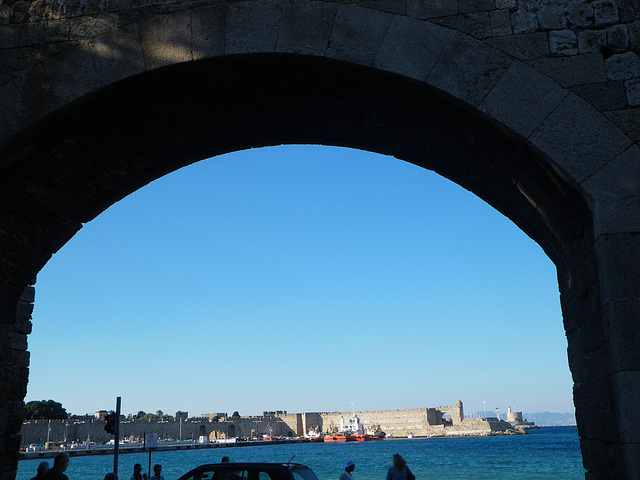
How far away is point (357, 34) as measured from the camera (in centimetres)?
449

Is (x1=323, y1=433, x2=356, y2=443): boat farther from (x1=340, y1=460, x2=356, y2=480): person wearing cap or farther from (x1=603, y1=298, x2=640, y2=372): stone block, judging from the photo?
(x1=603, y1=298, x2=640, y2=372): stone block

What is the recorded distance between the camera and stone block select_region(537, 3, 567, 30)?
4.37 meters

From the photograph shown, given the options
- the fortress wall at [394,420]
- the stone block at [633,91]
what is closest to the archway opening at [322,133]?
the stone block at [633,91]

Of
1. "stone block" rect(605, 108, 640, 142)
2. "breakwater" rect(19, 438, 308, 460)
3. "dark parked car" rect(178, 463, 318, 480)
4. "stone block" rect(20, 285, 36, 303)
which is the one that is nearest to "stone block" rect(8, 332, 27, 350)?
"stone block" rect(20, 285, 36, 303)

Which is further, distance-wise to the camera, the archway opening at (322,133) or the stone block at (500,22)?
the archway opening at (322,133)

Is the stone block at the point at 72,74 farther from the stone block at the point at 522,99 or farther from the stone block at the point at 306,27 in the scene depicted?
the stone block at the point at 522,99

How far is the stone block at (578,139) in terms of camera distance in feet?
13.2

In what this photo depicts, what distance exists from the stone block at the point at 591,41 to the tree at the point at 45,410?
102m

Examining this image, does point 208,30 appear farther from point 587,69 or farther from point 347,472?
point 347,472

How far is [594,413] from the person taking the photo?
4383 mm

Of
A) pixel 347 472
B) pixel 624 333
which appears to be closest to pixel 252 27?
pixel 624 333

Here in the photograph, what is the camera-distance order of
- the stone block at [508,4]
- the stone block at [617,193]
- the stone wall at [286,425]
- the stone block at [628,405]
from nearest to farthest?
the stone block at [628,405] → the stone block at [617,193] → the stone block at [508,4] → the stone wall at [286,425]

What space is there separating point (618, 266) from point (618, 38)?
1740 millimetres

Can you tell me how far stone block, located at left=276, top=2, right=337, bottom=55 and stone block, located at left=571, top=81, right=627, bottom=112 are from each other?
1883 mm
